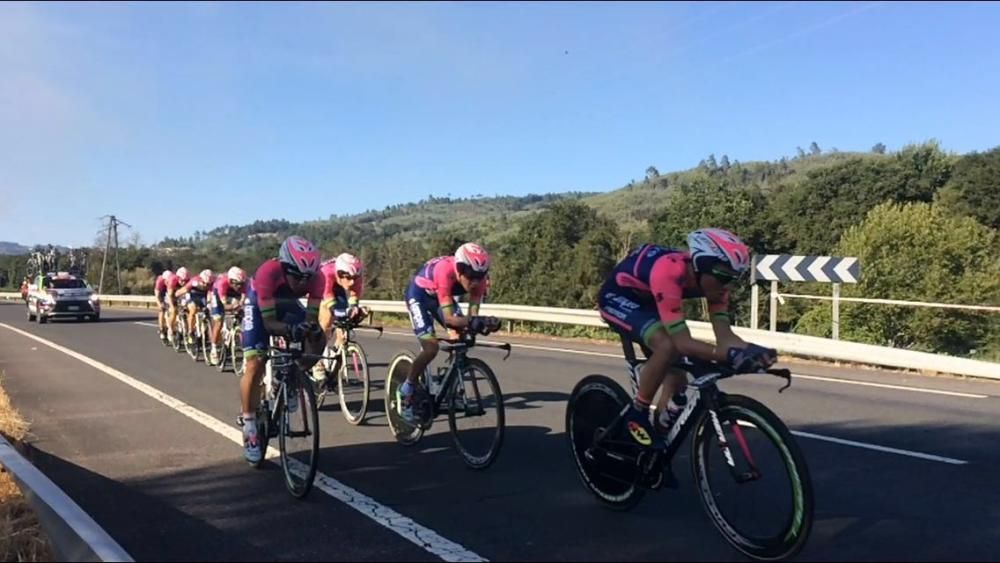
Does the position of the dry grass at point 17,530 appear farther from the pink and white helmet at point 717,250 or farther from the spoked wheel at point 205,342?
the spoked wheel at point 205,342

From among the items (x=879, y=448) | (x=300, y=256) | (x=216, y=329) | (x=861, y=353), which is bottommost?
(x=879, y=448)

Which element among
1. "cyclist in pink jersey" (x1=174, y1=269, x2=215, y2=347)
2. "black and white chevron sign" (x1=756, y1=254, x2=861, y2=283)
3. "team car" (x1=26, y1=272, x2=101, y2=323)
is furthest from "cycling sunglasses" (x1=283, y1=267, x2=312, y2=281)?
"team car" (x1=26, y1=272, x2=101, y2=323)

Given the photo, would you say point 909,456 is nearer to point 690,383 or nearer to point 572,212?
point 690,383

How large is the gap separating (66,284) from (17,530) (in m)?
29.7

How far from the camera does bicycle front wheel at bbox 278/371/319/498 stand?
6.02 m

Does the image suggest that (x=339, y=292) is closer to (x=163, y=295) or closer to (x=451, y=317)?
(x=451, y=317)

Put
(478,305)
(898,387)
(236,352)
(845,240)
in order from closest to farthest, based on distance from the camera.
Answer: (478,305) → (898,387) → (236,352) → (845,240)

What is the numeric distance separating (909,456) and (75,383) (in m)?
11.0

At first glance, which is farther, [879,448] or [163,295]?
[163,295]

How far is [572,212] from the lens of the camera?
66.8m

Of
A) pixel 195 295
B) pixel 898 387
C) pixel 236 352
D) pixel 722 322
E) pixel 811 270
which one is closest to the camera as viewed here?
pixel 722 322

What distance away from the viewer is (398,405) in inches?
313

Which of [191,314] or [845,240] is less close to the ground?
[845,240]

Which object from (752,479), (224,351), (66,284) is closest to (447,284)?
(752,479)
